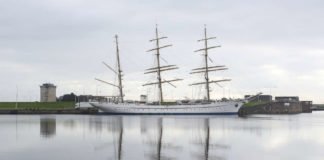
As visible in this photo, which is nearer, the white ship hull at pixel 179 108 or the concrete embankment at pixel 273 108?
the white ship hull at pixel 179 108

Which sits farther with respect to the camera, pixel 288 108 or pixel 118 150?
pixel 288 108

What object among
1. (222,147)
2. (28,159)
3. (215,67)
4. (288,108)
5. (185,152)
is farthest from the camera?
(288,108)

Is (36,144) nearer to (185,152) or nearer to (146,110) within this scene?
(185,152)

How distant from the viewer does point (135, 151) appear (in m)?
37.7

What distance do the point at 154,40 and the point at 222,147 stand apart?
10877cm

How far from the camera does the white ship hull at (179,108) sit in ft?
477

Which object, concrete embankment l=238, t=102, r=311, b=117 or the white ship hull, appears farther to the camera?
concrete embankment l=238, t=102, r=311, b=117

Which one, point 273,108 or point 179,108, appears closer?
point 179,108

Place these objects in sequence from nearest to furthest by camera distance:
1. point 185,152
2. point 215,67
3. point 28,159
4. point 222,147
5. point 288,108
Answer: point 28,159 → point 185,152 → point 222,147 → point 215,67 → point 288,108

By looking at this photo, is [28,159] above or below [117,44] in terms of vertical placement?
below

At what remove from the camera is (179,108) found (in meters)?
146

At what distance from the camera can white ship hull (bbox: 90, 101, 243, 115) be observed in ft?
477

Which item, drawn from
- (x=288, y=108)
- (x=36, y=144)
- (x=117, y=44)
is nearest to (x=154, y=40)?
(x=117, y=44)

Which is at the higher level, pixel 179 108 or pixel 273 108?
pixel 179 108
